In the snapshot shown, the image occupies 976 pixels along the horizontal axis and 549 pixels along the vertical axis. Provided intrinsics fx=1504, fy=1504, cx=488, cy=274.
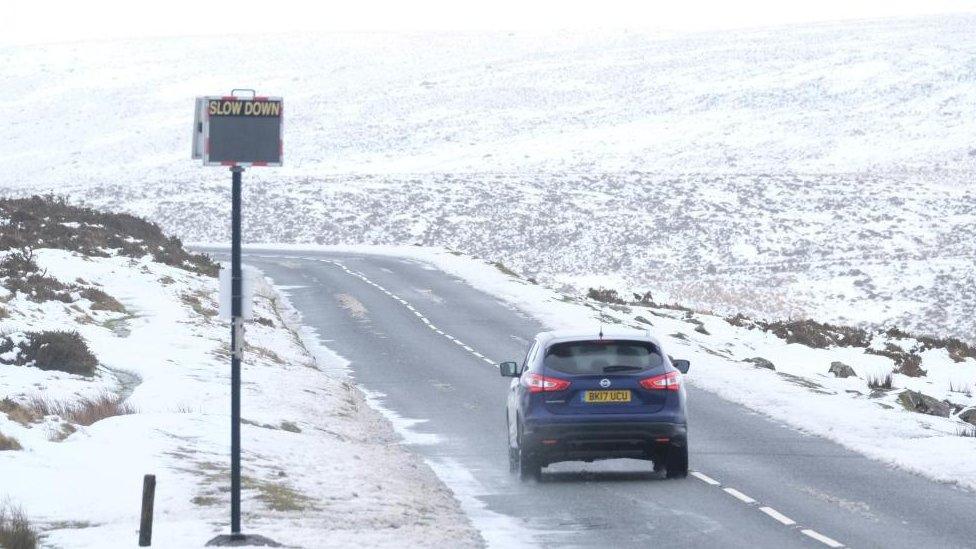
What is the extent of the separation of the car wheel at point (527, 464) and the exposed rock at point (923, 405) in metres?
10.9

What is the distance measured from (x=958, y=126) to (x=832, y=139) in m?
8.24

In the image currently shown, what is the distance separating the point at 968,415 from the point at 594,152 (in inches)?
3151

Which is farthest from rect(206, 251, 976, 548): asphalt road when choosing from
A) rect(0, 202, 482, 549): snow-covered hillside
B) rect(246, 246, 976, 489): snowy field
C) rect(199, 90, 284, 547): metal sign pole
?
rect(199, 90, 284, 547): metal sign pole

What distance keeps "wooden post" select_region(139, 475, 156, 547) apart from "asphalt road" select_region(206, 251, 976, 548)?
317cm

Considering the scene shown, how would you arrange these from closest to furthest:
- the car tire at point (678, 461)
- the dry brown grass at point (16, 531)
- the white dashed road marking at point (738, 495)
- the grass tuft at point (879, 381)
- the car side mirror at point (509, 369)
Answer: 1. the dry brown grass at point (16, 531)
2. the white dashed road marking at point (738, 495)
3. the car tire at point (678, 461)
4. the car side mirror at point (509, 369)
5. the grass tuft at point (879, 381)

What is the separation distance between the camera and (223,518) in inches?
518

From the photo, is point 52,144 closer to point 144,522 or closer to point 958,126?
point 958,126

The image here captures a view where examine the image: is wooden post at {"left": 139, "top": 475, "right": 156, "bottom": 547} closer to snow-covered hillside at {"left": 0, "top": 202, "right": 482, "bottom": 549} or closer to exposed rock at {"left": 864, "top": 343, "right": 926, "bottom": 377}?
snow-covered hillside at {"left": 0, "top": 202, "right": 482, "bottom": 549}

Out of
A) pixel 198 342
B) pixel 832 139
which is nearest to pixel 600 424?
pixel 198 342

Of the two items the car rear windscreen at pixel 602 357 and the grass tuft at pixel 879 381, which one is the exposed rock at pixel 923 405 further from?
the car rear windscreen at pixel 602 357

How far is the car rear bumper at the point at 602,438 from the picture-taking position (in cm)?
1620

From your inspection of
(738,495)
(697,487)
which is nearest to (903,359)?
(697,487)

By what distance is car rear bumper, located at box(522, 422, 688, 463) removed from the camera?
1620 centimetres

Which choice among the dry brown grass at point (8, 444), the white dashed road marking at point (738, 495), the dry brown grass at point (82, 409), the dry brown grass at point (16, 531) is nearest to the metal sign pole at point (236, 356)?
the dry brown grass at point (16, 531)
